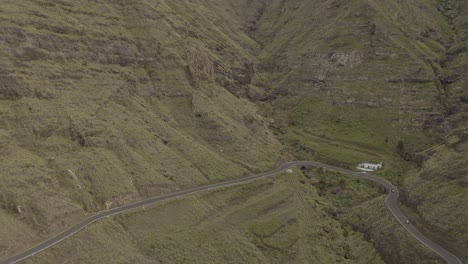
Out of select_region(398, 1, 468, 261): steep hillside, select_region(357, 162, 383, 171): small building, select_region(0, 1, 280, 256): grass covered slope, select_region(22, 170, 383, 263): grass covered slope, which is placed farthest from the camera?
select_region(357, 162, 383, 171): small building

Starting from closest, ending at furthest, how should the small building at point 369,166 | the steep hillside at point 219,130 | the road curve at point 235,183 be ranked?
the road curve at point 235,183
the steep hillside at point 219,130
the small building at point 369,166

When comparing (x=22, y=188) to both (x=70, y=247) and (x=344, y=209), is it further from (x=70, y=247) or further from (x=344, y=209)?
(x=344, y=209)

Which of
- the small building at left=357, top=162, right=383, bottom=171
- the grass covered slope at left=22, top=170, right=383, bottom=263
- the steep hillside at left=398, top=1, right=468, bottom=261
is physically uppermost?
the steep hillside at left=398, top=1, right=468, bottom=261

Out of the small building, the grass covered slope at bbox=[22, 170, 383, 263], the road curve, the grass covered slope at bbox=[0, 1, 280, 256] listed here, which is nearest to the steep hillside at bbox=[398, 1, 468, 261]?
the road curve

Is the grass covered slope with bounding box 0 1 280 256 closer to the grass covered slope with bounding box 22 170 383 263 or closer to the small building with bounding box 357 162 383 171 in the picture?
the grass covered slope with bounding box 22 170 383 263

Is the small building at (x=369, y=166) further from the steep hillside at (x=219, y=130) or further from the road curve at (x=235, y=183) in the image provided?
the road curve at (x=235, y=183)

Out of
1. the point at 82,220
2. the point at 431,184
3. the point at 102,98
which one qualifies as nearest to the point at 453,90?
Result: the point at 431,184

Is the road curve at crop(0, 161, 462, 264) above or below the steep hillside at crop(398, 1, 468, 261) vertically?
below

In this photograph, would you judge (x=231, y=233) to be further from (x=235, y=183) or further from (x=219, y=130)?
(x=219, y=130)

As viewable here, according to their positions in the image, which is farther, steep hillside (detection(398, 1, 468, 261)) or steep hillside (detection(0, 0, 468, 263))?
steep hillside (detection(0, 0, 468, 263))

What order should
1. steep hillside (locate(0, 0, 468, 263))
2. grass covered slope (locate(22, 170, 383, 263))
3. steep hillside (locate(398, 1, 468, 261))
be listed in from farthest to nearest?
steep hillside (locate(0, 0, 468, 263))
steep hillside (locate(398, 1, 468, 261))
grass covered slope (locate(22, 170, 383, 263))

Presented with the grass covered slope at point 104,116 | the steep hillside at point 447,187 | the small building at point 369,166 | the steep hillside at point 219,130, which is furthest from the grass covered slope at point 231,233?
the small building at point 369,166

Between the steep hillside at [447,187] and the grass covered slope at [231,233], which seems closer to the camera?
the grass covered slope at [231,233]
